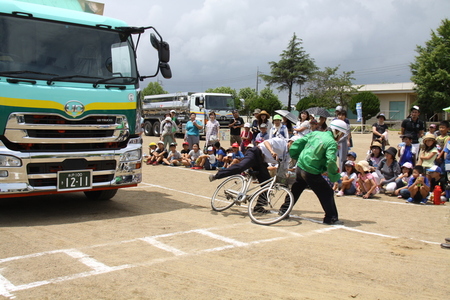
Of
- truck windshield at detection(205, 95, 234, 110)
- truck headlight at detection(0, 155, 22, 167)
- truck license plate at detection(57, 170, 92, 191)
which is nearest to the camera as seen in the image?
truck headlight at detection(0, 155, 22, 167)

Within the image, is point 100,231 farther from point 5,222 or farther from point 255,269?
point 255,269

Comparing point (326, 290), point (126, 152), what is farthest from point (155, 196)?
point (326, 290)

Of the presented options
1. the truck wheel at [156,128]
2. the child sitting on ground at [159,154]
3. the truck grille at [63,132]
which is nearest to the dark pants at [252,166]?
the truck grille at [63,132]

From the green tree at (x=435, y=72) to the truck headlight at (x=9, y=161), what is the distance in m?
40.0

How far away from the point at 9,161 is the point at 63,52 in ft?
6.46

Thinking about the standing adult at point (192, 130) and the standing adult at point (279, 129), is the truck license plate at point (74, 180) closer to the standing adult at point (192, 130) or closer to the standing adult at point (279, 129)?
the standing adult at point (279, 129)

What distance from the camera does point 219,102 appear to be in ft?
90.6

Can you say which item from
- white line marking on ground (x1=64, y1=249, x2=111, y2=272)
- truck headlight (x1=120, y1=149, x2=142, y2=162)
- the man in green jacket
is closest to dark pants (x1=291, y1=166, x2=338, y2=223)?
the man in green jacket

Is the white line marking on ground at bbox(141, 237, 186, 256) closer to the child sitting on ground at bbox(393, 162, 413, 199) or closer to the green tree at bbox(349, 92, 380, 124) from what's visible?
the child sitting on ground at bbox(393, 162, 413, 199)

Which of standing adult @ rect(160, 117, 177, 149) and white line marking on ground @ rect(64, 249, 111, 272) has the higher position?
standing adult @ rect(160, 117, 177, 149)

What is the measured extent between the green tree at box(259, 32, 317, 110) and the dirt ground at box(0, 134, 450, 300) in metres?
50.7

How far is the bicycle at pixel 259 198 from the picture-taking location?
7.52 meters

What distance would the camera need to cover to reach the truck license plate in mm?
7227

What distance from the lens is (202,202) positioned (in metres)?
9.53
